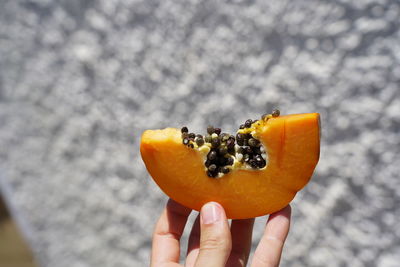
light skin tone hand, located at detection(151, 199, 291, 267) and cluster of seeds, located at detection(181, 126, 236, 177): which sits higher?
cluster of seeds, located at detection(181, 126, 236, 177)

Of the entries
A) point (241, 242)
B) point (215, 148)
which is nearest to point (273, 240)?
point (241, 242)

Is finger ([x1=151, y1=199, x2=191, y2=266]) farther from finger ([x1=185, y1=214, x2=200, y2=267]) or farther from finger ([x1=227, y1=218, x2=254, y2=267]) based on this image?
finger ([x1=227, y1=218, x2=254, y2=267])

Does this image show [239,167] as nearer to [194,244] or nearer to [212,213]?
[212,213]

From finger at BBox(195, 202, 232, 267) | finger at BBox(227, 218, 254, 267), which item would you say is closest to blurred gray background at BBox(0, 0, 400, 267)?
finger at BBox(227, 218, 254, 267)

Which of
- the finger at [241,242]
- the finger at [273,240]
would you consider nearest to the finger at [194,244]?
the finger at [241,242]

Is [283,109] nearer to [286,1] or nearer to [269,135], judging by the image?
[286,1]

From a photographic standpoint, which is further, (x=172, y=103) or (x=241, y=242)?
(x=172, y=103)
